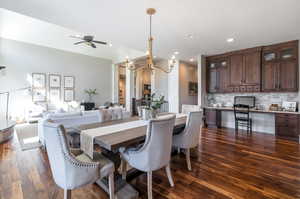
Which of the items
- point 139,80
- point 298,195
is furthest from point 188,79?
point 298,195

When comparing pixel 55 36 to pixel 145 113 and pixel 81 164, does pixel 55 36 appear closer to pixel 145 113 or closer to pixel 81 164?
pixel 145 113

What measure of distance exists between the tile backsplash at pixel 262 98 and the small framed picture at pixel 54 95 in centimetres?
693

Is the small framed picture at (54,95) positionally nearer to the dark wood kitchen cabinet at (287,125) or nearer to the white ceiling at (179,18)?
the white ceiling at (179,18)

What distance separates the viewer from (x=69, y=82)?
7.56m

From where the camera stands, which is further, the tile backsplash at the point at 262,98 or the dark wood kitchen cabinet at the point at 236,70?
the dark wood kitchen cabinet at the point at 236,70

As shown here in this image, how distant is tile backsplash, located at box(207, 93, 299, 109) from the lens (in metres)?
4.46

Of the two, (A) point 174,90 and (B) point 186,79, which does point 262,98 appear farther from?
(A) point 174,90

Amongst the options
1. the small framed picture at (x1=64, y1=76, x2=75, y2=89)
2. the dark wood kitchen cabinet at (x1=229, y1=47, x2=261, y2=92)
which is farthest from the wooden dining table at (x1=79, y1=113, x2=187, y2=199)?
the small framed picture at (x1=64, y1=76, x2=75, y2=89)

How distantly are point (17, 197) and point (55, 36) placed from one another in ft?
21.9

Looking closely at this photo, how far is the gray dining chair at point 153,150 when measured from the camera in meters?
1.67

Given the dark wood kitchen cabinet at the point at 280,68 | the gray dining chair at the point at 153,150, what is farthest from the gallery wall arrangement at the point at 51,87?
the dark wood kitchen cabinet at the point at 280,68

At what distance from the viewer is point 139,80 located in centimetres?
931

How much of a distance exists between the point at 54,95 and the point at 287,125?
889 cm

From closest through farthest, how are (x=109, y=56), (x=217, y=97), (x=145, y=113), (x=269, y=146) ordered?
1. (x=145, y=113)
2. (x=269, y=146)
3. (x=217, y=97)
4. (x=109, y=56)
